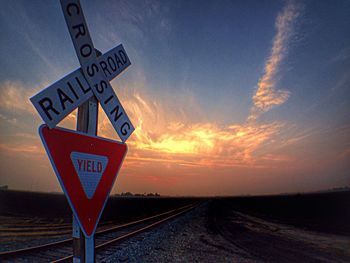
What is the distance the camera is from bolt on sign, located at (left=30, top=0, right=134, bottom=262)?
4.68ft

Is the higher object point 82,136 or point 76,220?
point 82,136

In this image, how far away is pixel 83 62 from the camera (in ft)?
5.80

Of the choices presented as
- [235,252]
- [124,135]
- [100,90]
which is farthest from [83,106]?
[235,252]

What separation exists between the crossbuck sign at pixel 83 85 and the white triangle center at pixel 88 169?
0.99 feet

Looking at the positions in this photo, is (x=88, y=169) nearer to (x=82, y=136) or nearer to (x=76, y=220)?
(x=82, y=136)

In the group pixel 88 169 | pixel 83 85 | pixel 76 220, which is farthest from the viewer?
pixel 83 85

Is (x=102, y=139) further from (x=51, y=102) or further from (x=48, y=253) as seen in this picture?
(x=48, y=253)

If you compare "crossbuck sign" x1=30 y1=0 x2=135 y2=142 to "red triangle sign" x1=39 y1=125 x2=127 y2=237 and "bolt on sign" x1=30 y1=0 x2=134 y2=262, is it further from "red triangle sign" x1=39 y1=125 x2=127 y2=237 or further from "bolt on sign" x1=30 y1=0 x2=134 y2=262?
"red triangle sign" x1=39 y1=125 x2=127 y2=237

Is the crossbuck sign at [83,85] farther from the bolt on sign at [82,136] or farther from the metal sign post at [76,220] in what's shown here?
the metal sign post at [76,220]

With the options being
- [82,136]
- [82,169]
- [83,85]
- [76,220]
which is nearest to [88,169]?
[82,169]

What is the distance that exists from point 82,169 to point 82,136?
9.7 inches

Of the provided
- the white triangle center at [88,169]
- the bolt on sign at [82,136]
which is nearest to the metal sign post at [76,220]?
the bolt on sign at [82,136]

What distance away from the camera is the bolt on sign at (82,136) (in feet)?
4.68

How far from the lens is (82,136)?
1.63m
